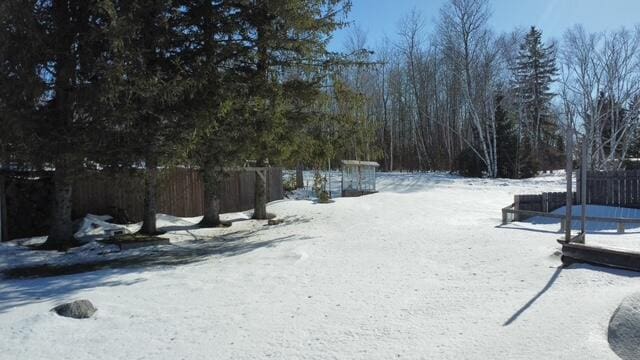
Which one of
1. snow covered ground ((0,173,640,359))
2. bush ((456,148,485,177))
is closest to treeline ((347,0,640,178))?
bush ((456,148,485,177))

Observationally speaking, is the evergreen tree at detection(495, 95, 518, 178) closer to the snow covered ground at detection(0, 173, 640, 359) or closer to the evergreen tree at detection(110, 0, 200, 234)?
the snow covered ground at detection(0, 173, 640, 359)

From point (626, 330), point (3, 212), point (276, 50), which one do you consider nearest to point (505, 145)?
point (276, 50)

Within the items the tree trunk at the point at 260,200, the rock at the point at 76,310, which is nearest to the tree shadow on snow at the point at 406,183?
the tree trunk at the point at 260,200

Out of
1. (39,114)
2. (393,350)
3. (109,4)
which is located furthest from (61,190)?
(393,350)

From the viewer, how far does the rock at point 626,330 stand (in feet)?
14.9

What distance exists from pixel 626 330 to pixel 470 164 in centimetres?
3405

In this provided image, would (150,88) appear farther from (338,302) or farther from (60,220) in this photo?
(338,302)

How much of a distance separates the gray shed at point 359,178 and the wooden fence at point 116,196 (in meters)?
6.76

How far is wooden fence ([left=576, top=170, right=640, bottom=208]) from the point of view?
16.8 metres

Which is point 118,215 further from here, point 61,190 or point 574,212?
point 574,212

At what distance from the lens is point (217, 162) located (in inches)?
499

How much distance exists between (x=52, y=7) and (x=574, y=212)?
Answer: 14820 mm

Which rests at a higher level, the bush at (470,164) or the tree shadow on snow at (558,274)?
the bush at (470,164)

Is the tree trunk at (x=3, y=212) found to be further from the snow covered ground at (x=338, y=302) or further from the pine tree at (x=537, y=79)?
the pine tree at (x=537, y=79)
